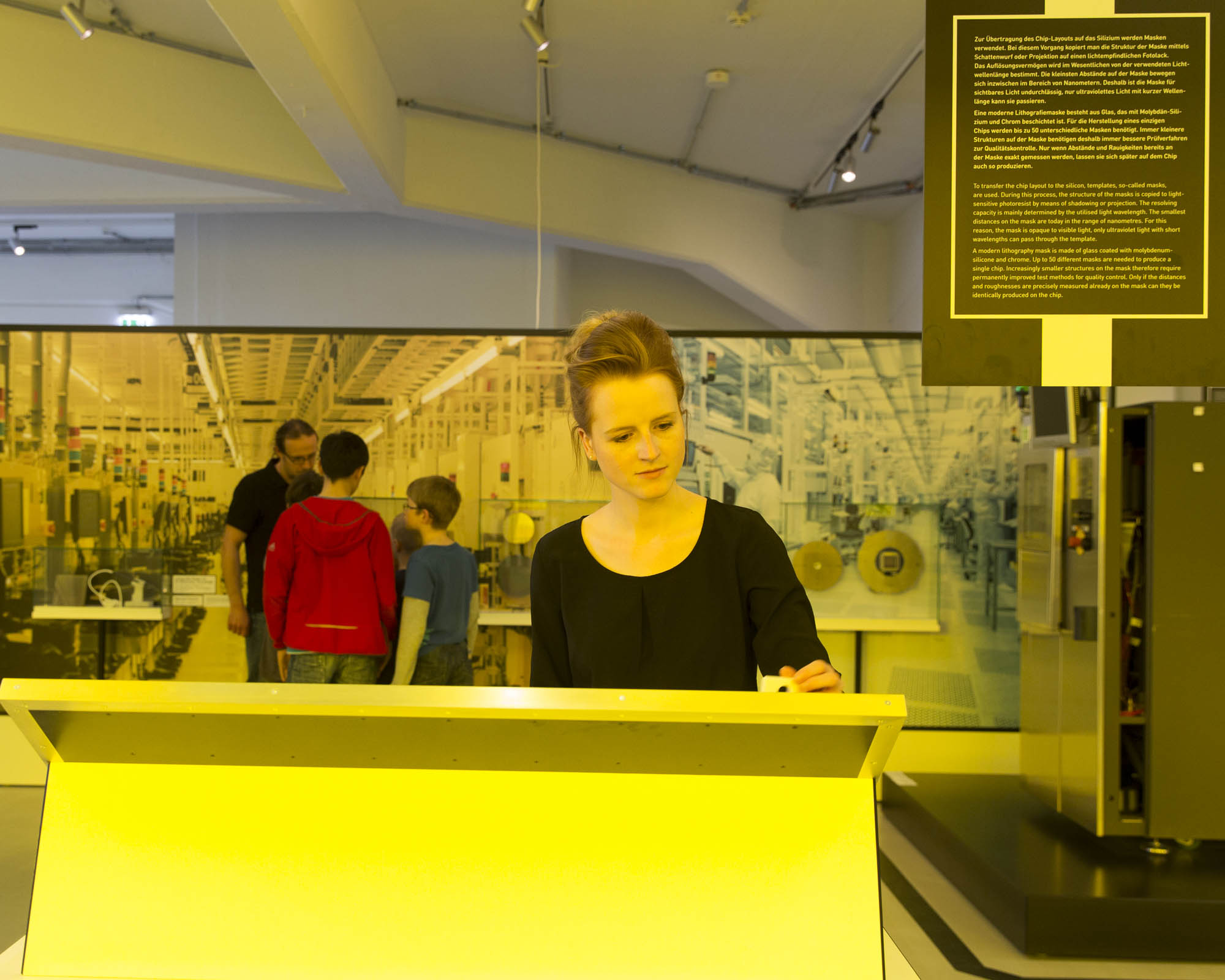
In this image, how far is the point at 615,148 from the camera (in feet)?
22.6

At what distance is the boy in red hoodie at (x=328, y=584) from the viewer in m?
3.82

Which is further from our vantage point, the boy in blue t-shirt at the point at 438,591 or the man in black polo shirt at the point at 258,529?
the man in black polo shirt at the point at 258,529

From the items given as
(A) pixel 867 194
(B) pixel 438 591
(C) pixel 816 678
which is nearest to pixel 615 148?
(A) pixel 867 194

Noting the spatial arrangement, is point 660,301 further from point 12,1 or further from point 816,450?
point 12,1

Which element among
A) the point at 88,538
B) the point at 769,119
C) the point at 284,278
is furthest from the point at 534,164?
the point at 88,538

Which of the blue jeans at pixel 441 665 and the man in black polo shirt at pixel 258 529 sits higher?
the man in black polo shirt at pixel 258 529

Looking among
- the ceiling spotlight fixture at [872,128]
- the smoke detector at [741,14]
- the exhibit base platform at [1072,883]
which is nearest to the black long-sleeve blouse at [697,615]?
the exhibit base platform at [1072,883]

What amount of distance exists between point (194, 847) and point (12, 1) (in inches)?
206

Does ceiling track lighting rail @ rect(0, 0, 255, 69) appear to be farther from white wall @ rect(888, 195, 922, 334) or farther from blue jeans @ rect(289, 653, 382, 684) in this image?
white wall @ rect(888, 195, 922, 334)

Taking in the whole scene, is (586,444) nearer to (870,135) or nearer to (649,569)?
(649,569)

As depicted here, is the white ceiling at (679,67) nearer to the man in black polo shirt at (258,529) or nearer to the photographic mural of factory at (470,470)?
the photographic mural of factory at (470,470)

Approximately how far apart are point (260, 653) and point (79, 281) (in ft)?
27.0

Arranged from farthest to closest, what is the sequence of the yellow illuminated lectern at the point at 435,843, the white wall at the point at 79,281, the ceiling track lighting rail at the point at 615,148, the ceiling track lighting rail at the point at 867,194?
1. the white wall at the point at 79,281
2. the ceiling track lighting rail at the point at 867,194
3. the ceiling track lighting rail at the point at 615,148
4. the yellow illuminated lectern at the point at 435,843

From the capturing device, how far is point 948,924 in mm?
3514
